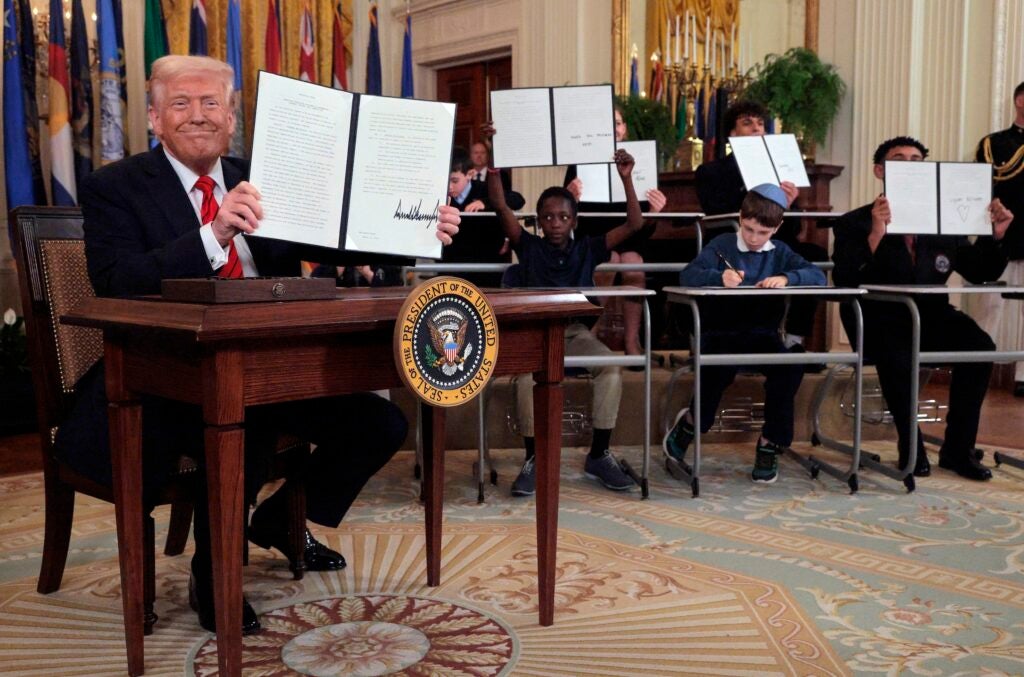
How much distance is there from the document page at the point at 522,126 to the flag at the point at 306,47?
12.4ft

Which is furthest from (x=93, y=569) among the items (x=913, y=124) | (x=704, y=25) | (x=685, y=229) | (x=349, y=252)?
(x=704, y=25)

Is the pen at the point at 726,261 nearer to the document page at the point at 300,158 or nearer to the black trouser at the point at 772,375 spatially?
the black trouser at the point at 772,375

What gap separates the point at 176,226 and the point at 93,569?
104 cm

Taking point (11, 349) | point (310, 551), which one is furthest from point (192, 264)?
point (11, 349)

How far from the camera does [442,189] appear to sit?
5.59 ft

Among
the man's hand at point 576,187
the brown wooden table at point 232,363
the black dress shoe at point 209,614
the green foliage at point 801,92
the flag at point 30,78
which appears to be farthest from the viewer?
the green foliage at point 801,92

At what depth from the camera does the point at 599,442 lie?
10.8 ft

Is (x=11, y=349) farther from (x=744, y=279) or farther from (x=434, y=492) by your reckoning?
(x=744, y=279)

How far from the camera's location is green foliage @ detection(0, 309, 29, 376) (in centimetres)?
460

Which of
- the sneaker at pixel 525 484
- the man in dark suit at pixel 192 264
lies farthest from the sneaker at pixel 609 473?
the man in dark suit at pixel 192 264

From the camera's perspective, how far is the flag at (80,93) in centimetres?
557

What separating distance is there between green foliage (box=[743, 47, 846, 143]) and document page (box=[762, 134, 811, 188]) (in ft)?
6.82

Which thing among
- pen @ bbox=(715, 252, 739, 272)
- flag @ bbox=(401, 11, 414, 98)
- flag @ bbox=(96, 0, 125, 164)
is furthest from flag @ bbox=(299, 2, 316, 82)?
pen @ bbox=(715, 252, 739, 272)

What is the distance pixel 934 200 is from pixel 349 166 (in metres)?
2.59
